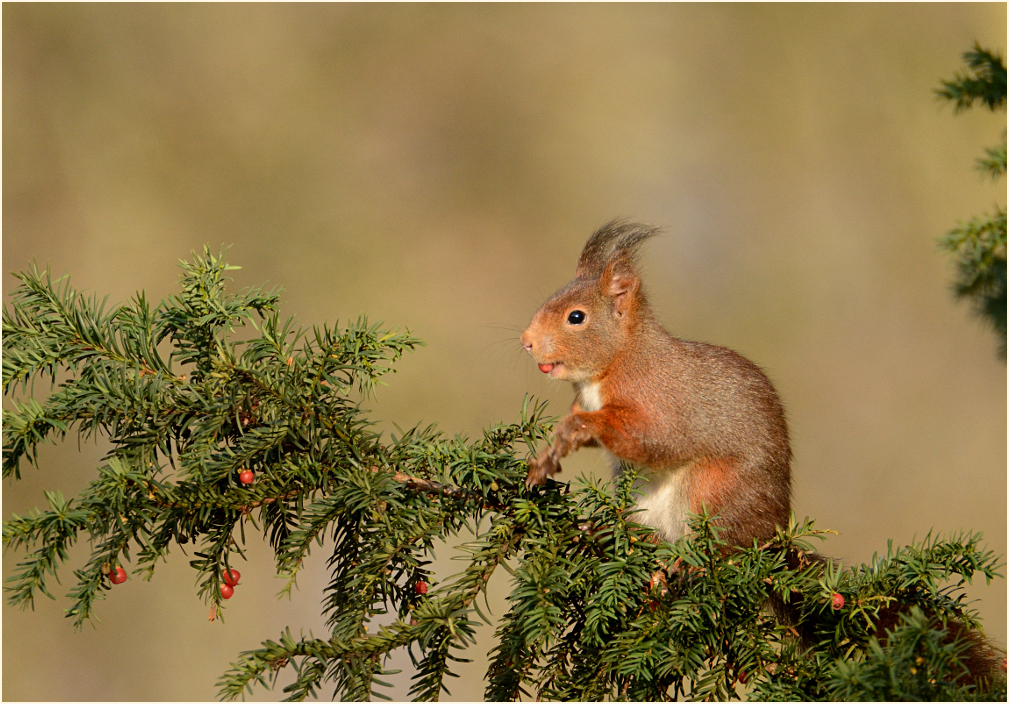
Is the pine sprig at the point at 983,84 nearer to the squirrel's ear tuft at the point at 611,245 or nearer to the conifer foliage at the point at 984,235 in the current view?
the conifer foliage at the point at 984,235

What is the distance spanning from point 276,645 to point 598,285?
0.51 metres

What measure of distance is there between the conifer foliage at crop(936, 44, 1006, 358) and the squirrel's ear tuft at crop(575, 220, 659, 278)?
29cm

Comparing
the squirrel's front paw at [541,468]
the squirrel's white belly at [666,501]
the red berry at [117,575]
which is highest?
the squirrel's white belly at [666,501]

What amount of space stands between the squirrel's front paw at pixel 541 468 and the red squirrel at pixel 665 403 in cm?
14

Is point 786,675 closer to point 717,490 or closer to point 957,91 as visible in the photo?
point 717,490

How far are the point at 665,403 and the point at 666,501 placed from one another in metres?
0.10

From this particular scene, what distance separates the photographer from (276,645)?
0.46m

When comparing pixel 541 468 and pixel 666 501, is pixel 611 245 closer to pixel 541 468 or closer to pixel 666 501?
pixel 666 501

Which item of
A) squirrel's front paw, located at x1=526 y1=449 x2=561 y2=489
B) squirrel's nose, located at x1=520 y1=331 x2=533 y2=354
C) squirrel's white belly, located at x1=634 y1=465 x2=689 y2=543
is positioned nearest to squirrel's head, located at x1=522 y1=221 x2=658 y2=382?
squirrel's nose, located at x1=520 y1=331 x2=533 y2=354

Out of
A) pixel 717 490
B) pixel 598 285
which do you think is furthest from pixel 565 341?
pixel 717 490

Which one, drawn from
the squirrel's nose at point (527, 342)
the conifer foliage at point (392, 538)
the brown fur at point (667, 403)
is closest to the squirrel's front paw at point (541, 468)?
the conifer foliage at point (392, 538)

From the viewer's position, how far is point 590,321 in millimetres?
843

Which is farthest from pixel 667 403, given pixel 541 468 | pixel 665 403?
pixel 541 468

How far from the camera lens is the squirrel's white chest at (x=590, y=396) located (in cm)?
85
